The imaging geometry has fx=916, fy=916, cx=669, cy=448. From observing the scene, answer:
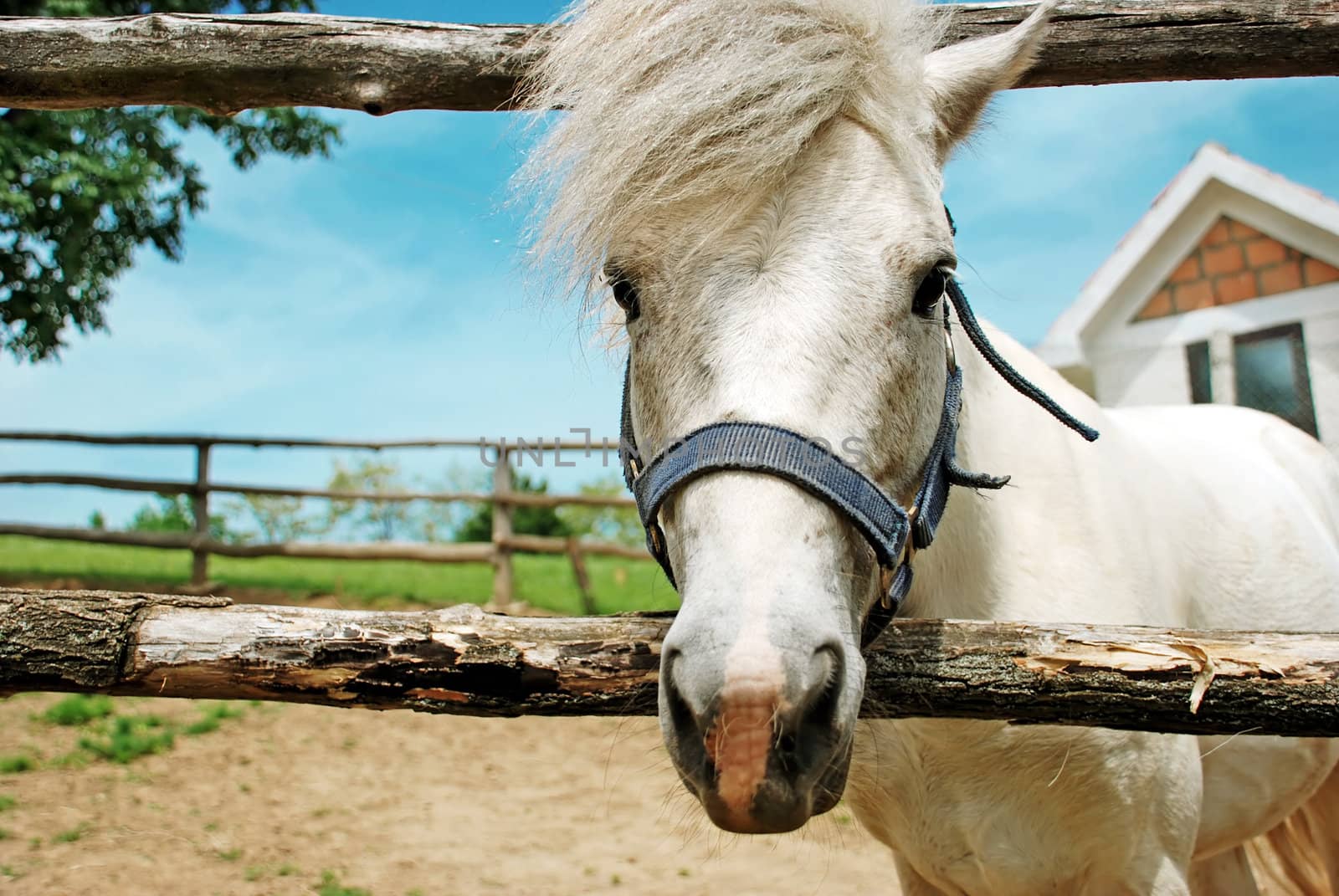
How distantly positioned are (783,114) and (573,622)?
0.98 meters

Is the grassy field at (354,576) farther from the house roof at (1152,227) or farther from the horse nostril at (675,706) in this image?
the horse nostril at (675,706)

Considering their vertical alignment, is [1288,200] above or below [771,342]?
above

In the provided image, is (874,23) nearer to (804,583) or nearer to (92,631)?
(804,583)

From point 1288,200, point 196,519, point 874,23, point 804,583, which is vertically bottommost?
point 804,583

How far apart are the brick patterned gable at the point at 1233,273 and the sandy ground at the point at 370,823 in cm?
663

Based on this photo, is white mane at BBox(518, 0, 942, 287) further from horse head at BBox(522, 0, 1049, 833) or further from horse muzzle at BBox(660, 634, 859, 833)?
horse muzzle at BBox(660, 634, 859, 833)

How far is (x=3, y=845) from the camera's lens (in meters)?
Result: 4.68

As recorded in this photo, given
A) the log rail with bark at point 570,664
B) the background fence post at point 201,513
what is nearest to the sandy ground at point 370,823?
the log rail with bark at point 570,664

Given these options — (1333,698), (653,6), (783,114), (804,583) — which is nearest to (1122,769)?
(1333,698)

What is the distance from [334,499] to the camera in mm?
11258

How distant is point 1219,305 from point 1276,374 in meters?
1.00

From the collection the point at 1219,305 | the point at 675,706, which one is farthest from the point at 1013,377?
the point at 1219,305

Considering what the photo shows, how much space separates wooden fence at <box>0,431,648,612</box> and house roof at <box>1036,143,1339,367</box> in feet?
16.7

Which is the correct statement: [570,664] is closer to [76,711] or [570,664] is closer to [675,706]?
[675,706]
